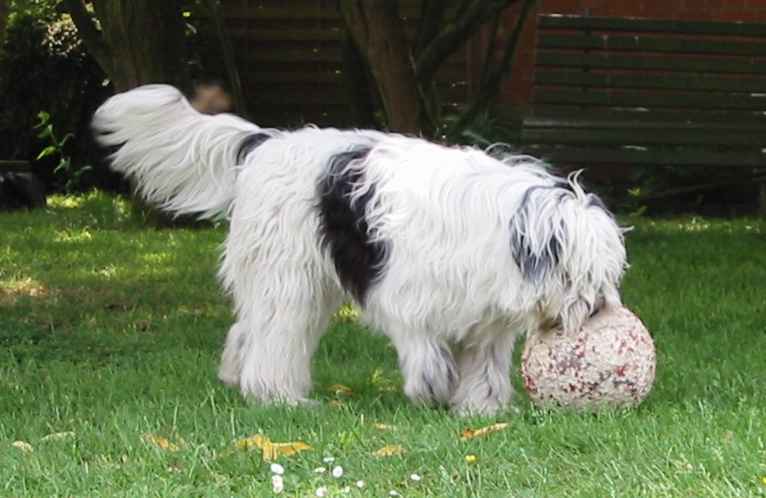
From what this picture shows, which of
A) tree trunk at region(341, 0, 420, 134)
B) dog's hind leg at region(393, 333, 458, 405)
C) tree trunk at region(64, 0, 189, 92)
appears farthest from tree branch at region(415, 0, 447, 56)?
dog's hind leg at region(393, 333, 458, 405)

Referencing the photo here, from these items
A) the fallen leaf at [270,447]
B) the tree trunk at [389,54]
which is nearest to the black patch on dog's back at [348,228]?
the fallen leaf at [270,447]

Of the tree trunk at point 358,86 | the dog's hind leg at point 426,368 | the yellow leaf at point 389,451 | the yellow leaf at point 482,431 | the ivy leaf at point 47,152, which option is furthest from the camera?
the ivy leaf at point 47,152

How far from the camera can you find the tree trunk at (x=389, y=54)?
34.3 ft

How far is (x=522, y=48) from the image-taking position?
607 inches

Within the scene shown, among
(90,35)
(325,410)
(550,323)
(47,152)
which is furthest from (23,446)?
(47,152)

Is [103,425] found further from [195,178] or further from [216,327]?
[216,327]

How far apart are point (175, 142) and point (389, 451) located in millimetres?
2118

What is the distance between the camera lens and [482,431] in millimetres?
5258

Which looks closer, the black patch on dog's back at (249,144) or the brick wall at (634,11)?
the black patch on dog's back at (249,144)

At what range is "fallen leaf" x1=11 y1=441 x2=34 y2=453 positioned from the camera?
17.1ft

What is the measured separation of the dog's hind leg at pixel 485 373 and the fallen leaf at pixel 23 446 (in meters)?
1.70

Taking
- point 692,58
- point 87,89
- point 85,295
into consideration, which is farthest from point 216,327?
point 87,89

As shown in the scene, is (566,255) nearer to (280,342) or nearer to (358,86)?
(280,342)

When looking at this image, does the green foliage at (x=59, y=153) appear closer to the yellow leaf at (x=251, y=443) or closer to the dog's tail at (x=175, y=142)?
the dog's tail at (x=175, y=142)
